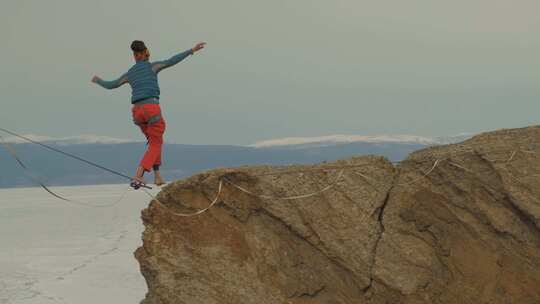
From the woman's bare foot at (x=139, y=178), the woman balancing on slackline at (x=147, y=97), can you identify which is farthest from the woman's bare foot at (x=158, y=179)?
the woman's bare foot at (x=139, y=178)

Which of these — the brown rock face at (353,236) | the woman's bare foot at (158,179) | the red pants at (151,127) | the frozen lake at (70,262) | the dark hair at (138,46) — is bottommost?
the frozen lake at (70,262)

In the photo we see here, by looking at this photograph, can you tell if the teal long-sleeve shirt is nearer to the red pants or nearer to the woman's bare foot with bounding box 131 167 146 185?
the red pants

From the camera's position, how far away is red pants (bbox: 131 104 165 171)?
1178 cm

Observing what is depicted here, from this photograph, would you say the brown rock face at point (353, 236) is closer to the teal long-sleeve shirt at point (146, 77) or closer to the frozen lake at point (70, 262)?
the teal long-sleeve shirt at point (146, 77)

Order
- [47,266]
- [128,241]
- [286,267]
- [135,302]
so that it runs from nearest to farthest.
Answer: [286,267] < [135,302] < [47,266] < [128,241]

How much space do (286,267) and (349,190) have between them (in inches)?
57.2

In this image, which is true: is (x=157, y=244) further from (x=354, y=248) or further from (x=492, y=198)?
(x=492, y=198)

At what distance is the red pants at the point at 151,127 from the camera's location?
464 inches

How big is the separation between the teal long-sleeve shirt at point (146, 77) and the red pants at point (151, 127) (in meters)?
0.17

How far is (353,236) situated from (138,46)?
4.22 metres

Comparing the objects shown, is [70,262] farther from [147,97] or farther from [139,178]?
[147,97]

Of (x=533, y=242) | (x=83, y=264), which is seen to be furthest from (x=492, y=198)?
(x=83, y=264)

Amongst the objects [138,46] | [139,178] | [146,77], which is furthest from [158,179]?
[138,46]

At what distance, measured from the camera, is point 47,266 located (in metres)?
33.4
